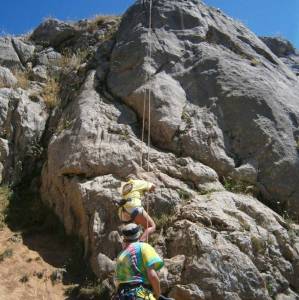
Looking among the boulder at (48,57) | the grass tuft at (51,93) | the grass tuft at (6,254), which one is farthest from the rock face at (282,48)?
the grass tuft at (6,254)

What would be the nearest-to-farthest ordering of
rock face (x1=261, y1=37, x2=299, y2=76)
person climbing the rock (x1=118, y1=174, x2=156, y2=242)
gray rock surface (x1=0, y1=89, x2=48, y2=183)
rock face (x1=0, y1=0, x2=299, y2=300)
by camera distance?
person climbing the rock (x1=118, y1=174, x2=156, y2=242) → rock face (x1=0, y1=0, x2=299, y2=300) → gray rock surface (x1=0, y1=89, x2=48, y2=183) → rock face (x1=261, y1=37, x2=299, y2=76)

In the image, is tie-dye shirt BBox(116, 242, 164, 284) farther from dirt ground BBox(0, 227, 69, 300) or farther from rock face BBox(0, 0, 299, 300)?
dirt ground BBox(0, 227, 69, 300)

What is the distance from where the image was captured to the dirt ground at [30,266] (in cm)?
927

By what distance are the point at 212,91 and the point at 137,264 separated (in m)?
7.97

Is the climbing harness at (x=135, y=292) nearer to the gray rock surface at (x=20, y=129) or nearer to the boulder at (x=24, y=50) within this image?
the gray rock surface at (x=20, y=129)

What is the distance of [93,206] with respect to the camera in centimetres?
1029

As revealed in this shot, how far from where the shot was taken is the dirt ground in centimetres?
927

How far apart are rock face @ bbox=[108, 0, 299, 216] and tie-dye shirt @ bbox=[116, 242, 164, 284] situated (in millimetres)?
5809

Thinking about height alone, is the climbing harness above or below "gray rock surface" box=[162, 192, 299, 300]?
below

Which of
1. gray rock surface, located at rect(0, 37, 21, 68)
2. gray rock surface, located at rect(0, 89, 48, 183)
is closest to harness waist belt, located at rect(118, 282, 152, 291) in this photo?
gray rock surface, located at rect(0, 89, 48, 183)

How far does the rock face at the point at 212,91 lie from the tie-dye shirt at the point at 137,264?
581cm

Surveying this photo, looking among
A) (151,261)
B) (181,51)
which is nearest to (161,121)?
(181,51)

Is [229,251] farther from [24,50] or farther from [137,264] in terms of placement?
[24,50]

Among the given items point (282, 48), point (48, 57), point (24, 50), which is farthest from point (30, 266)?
point (282, 48)
